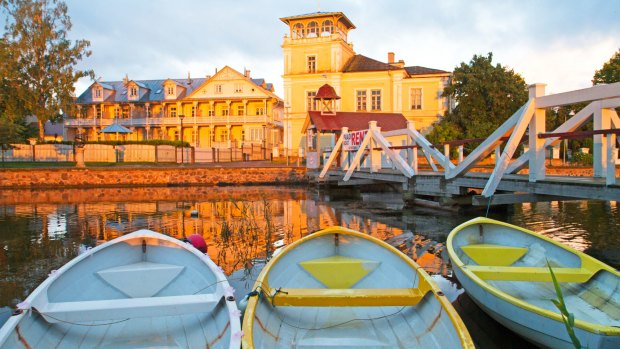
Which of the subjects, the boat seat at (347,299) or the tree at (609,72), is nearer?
the boat seat at (347,299)

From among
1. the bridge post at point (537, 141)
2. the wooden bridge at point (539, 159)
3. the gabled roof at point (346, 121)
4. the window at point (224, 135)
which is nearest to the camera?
the wooden bridge at point (539, 159)

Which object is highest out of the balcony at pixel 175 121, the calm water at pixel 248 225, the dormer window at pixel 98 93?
the dormer window at pixel 98 93

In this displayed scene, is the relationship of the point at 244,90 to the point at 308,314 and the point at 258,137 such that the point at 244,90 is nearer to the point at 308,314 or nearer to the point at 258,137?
the point at 258,137

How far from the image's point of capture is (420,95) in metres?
43.4

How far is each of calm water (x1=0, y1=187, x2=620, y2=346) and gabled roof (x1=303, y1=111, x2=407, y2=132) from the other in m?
6.74

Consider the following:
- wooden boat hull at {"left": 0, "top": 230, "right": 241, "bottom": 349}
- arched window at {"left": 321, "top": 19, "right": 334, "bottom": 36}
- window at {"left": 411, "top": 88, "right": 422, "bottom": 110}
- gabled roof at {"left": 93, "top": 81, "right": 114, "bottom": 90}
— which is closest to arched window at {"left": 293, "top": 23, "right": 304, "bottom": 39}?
arched window at {"left": 321, "top": 19, "right": 334, "bottom": 36}

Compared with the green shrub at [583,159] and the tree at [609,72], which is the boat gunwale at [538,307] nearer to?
the green shrub at [583,159]

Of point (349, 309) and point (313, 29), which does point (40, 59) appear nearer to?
point (313, 29)

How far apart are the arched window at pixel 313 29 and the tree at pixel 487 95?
14.2 metres

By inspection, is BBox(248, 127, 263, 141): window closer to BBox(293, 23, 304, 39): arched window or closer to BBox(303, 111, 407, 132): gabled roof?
BBox(293, 23, 304, 39): arched window

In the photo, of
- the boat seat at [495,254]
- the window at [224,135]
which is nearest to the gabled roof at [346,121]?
the boat seat at [495,254]

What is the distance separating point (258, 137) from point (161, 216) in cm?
3600

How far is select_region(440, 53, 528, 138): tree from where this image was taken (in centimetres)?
3575

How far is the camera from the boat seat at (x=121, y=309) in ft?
13.0
